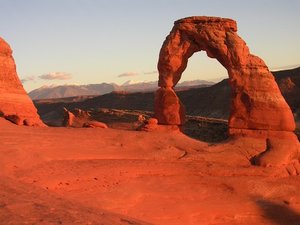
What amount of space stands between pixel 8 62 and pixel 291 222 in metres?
11.0

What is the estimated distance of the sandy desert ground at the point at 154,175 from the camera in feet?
32.3

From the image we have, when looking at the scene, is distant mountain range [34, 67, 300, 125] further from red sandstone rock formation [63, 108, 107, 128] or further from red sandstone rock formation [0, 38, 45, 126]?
red sandstone rock formation [0, 38, 45, 126]

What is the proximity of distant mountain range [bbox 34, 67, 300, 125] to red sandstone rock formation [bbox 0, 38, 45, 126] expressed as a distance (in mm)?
22556

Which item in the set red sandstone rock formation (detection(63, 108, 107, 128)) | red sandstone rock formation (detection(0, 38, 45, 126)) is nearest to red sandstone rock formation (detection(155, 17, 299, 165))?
red sandstone rock formation (detection(63, 108, 107, 128))

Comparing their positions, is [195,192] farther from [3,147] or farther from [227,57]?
[227,57]

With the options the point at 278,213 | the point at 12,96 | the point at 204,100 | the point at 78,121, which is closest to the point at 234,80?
the point at 278,213

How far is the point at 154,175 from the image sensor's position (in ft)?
37.2

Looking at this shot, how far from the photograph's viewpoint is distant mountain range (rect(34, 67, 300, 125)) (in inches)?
1898

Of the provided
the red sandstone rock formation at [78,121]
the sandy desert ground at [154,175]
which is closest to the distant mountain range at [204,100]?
the red sandstone rock formation at [78,121]

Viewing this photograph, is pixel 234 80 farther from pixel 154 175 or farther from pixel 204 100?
pixel 204 100

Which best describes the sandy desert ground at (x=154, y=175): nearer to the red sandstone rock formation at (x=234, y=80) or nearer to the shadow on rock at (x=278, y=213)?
the shadow on rock at (x=278, y=213)

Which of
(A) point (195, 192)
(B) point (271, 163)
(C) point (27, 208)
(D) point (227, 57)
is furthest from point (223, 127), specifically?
(C) point (27, 208)

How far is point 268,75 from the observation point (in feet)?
49.0

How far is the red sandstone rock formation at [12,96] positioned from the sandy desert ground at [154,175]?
221 cm
